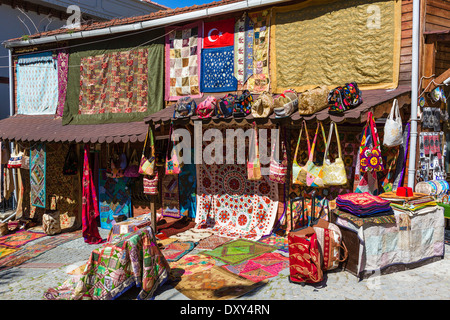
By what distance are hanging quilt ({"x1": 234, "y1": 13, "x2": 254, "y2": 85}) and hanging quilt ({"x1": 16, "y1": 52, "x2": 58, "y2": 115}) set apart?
6.03m

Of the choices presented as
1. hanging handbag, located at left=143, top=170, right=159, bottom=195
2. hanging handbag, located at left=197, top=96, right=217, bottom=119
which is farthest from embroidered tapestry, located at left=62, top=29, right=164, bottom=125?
hanging handbag, located at left=197, top=96, right=217, bottom=119

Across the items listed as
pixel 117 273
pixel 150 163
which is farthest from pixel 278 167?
pixel 117 273

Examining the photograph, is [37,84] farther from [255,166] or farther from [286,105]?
[286,105]

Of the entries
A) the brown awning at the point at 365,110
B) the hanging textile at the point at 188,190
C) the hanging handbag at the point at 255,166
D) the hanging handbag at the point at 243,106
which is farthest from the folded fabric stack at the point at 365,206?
the hanging textile at the point at 188,190

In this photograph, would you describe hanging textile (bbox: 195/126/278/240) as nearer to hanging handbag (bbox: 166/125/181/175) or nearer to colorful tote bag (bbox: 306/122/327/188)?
hanging handbag (bbox: 166/125/181/175)

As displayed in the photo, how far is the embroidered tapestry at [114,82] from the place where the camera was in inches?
372

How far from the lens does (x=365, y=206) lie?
5.17 m

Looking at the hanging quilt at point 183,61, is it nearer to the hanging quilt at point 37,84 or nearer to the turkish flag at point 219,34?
the turkish flag at point 219,34

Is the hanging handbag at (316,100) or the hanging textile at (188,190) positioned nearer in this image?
the hanging handbag at (316,100)

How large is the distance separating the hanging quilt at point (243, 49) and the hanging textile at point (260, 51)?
10 cm

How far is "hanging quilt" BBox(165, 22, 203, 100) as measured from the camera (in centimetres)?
873

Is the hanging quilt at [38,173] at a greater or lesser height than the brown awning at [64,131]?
lesser
